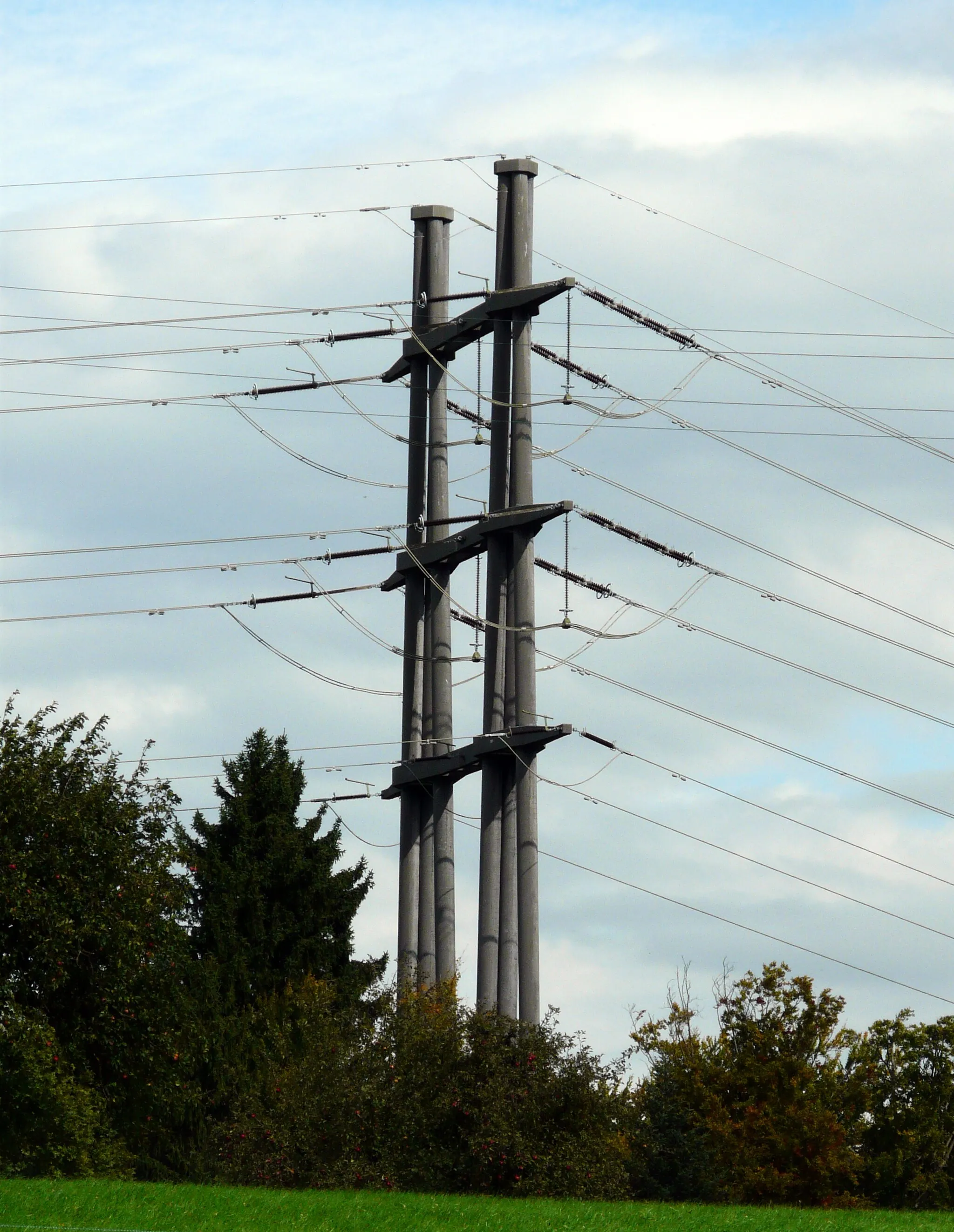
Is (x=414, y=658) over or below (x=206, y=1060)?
over

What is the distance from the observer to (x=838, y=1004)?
5397 cm

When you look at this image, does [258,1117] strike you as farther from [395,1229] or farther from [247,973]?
[247,973]

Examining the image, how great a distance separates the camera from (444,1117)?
36250mm

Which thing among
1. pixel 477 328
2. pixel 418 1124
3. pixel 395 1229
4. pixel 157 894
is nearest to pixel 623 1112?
pixel 418 1124

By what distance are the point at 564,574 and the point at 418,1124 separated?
12.5 m

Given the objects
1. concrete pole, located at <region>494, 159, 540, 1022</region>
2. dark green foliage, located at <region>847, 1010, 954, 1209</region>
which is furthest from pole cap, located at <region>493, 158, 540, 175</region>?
dark green foliage, located at <region>847, 1010, 954, 1209</region>

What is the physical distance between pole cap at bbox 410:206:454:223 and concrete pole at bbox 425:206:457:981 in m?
0.01

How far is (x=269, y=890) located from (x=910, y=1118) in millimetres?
19527

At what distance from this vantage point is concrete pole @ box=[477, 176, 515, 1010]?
38.4 m

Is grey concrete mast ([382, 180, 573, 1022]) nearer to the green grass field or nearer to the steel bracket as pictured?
the steel bracket

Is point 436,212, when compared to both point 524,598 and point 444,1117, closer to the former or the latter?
point 524,598

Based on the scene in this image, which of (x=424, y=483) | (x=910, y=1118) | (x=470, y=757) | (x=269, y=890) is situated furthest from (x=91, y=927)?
(x=910, y=1118)

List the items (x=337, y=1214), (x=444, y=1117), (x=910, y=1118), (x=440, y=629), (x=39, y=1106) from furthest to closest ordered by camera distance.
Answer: (x=910, y=1118) → (x=440, y=629) → (x=444, y=1117) → (x=39, y=1106) → (x=337, y=1214)

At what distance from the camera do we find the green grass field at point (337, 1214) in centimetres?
2569
